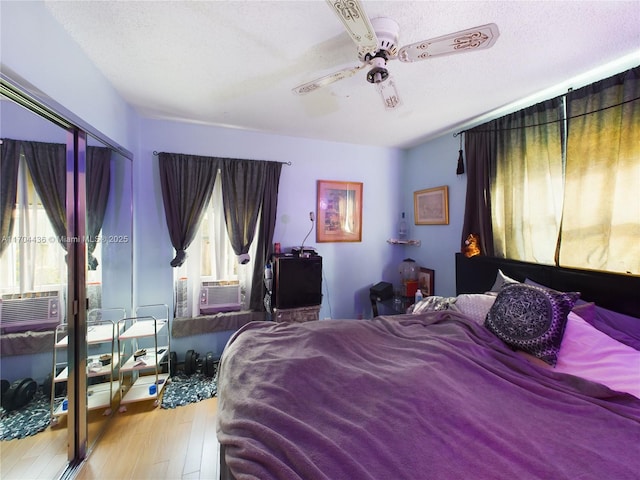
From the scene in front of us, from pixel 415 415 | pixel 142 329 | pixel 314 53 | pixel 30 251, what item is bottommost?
pixel 142 329

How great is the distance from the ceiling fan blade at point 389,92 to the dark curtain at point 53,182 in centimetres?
189

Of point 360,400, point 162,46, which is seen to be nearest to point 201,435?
point 360,400

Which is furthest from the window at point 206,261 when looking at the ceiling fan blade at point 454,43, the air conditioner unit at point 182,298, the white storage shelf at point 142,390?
the ceiling fan blade at point 454,43

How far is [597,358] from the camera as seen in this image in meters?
1.23

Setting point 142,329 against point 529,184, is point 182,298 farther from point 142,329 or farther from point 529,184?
point 529,184

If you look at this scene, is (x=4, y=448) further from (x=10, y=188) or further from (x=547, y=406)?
(x=547, y=406)

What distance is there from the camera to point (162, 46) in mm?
1454

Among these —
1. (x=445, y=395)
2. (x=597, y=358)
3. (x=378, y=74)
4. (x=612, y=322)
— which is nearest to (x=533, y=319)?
(x=597, y=358)

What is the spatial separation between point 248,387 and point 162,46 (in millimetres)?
Result: 1879

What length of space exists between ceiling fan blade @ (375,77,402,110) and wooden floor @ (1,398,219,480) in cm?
247

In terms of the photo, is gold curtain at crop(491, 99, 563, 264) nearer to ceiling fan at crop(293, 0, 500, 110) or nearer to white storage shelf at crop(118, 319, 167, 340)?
ceiling fan at crop(293, 0, 500, 110)

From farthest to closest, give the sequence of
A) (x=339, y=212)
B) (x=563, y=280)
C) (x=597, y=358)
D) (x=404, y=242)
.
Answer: (x=404, y=242)
(x=339, y=212)
(x=563, y=280)
(x=597, y=358)

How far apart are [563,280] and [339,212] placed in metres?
2.09

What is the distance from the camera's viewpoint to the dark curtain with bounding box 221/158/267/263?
262 centimetres
